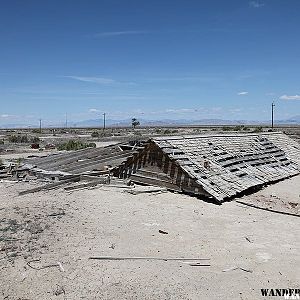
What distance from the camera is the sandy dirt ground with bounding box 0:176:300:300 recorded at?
716 cm

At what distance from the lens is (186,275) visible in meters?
7.65

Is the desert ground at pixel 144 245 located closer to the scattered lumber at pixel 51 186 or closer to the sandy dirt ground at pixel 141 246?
the sandy dirt ground at pixel 141 246

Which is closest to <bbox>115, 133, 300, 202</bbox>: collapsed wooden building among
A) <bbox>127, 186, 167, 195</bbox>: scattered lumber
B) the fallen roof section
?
<bbox>127, 186, 167, 195</bbox>: scattered lumber

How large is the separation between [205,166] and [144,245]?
6707 mm

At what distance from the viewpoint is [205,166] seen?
15.5 m

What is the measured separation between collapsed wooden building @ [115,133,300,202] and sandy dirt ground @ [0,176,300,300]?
75 centimetres

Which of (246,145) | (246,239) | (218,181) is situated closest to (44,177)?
(218,181)

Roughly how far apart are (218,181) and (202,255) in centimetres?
626

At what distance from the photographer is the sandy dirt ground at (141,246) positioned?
716 cm

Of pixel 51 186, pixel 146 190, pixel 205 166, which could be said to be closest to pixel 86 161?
pixel 51 186

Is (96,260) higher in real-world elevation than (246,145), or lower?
lower

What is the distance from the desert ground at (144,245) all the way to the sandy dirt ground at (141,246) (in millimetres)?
20

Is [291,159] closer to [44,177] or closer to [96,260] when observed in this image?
[44,177]

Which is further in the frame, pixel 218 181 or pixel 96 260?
pixel 218 181
